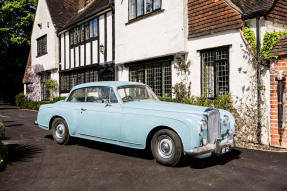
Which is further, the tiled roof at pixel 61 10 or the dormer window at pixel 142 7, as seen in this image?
the tiled roof at pixel 61 10

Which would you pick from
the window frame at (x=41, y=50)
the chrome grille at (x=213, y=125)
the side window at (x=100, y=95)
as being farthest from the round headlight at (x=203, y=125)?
the window frame at (x=41, y=50)

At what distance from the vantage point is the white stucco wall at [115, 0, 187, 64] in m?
9.79

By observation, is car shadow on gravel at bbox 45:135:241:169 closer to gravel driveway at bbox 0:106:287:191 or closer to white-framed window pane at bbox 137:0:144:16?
gravel driveway at bbox 0:106:287:191

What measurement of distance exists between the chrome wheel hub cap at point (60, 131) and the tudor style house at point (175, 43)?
16.5 ft

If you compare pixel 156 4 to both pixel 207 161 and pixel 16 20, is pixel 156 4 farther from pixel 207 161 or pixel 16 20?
pixel 16 20

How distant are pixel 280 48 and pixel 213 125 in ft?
12.5

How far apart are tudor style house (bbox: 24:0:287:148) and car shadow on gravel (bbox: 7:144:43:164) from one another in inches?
231

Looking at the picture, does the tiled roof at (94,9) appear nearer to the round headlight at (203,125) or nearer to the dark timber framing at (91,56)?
the dark timber framing at (91,56)

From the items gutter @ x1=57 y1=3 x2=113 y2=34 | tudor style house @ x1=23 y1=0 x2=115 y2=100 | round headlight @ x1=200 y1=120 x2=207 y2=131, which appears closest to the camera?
round headlight @ x1=200 y1=120 x2=207 y2=131

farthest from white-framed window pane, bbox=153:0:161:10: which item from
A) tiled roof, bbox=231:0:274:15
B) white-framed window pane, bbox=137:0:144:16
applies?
tiled roof, bbox=231:0:274:15

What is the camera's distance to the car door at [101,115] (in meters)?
5.59

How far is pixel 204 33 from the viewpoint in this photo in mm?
9086

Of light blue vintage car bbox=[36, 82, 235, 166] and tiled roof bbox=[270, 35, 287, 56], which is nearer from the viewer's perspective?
light blue vintage car bbox=[36, 82, 235, 166]

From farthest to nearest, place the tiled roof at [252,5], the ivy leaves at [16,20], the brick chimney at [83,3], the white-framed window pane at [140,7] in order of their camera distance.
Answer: the ivy leaves at [16,20], the brick chimney at [83,3], the white-framed window pane at [140,7], the tiled roof at [252,5]
